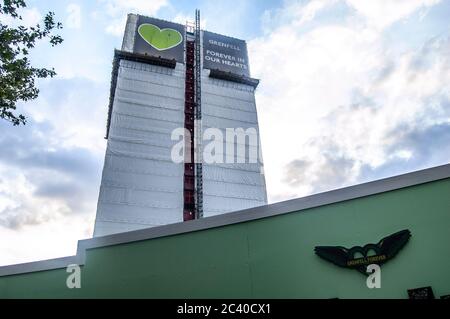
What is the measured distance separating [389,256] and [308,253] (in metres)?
2.18

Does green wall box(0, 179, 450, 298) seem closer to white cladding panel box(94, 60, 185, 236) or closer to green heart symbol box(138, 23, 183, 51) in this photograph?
white cladding panel box(94, 60, 185, 236)

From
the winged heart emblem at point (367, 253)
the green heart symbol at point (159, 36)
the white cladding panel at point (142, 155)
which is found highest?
the green heart symbol at point (159, 36)

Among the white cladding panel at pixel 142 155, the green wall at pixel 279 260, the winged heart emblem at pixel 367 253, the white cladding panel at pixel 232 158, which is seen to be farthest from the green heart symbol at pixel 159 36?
the winged heart emblem at pixel 367 253

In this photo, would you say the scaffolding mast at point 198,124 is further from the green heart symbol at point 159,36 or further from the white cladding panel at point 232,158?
the green heart symbol at point 159,36

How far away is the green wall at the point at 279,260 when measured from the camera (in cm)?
991

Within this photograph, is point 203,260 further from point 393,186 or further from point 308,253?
point 393,186

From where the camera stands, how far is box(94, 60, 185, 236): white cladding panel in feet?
129

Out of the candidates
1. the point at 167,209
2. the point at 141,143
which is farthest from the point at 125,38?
the point at 167,209

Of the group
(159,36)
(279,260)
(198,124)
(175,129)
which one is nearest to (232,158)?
(198,124)

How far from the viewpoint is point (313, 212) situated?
11328 millimetres

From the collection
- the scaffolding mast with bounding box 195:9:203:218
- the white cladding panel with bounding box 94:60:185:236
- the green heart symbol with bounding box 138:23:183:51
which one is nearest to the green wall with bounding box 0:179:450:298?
the white cladding panel with bounding box 94:60:185:236

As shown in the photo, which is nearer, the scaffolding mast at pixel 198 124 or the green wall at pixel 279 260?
the green wall at pixel 279 260

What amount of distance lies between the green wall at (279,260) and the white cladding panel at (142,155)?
2617 centimetres

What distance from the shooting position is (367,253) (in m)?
10.3
